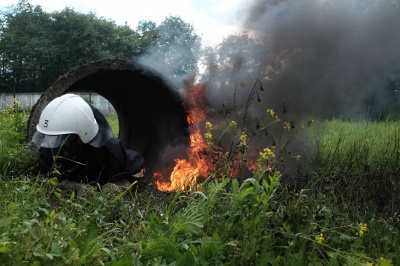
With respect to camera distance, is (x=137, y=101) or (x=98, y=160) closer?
(x=98, y=160)

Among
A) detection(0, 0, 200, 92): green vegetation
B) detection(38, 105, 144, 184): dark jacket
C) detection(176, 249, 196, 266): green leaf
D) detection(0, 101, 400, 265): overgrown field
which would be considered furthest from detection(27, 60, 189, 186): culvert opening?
detection(0, 0, 200, 92): green vegetation

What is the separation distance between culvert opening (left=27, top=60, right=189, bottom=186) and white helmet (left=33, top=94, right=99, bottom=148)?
534mm

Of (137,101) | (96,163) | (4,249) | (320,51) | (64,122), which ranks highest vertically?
(320,51)

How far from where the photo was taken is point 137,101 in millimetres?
7238

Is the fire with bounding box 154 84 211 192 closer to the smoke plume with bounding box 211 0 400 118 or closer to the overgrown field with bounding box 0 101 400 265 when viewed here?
the smoke plume with bounding box 211 0 400 118

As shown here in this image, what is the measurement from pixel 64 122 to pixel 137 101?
2386 mm

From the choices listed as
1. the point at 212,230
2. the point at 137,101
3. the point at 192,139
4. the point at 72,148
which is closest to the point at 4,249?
the point at 212,230

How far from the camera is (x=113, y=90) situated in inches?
281

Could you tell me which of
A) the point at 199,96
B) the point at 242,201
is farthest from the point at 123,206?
the point at 199,96

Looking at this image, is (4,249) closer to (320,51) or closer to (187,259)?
(187,259)

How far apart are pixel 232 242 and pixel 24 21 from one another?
4434 centimetres

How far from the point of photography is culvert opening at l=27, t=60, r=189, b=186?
560 centimetres

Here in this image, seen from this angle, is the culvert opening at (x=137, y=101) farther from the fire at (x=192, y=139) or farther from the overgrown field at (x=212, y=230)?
the overgrown field at (x=212, y=230)

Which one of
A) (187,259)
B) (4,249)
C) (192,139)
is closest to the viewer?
(4,249)
